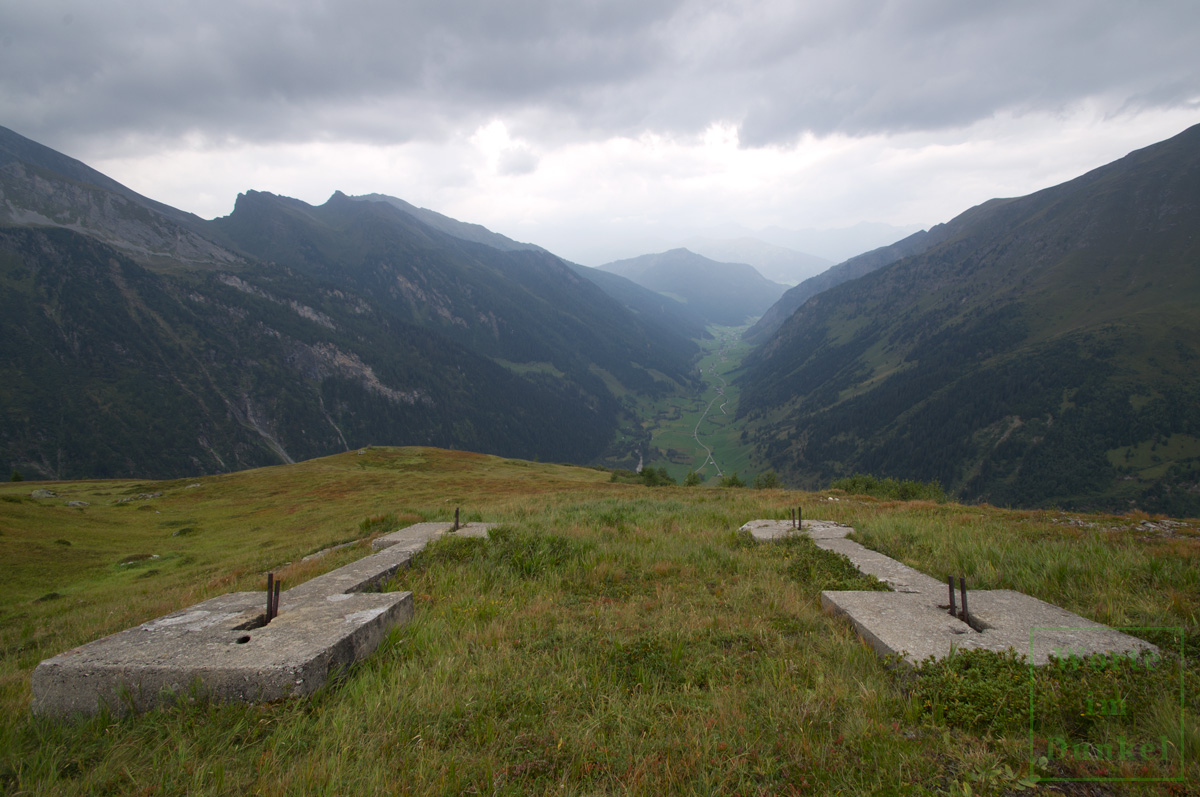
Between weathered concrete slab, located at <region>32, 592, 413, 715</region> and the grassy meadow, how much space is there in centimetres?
19

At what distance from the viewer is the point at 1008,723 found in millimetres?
4199

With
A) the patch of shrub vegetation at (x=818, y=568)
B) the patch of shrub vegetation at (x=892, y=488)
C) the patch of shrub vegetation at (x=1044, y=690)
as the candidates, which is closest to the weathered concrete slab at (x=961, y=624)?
the patch of shrub vegetation at (x=1044, y=690)

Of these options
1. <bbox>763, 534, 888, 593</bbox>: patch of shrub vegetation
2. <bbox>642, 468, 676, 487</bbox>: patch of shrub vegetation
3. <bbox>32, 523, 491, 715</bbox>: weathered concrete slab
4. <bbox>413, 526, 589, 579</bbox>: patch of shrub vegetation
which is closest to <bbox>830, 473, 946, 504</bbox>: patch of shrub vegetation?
<bbox>642, 468, 676, 487</bbox>: patch of shrub vegetation

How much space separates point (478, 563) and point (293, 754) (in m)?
5.77

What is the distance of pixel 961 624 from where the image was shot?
20.4 feet

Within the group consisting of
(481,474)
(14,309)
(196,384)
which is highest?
(14,309)

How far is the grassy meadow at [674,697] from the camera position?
12.0ft

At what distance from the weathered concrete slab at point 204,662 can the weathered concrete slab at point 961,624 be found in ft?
20.6

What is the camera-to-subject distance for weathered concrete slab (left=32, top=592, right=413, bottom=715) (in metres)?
4.86

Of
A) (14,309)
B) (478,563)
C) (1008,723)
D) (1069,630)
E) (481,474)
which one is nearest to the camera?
(1008,723)

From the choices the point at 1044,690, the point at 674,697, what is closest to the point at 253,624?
the point at 674,697

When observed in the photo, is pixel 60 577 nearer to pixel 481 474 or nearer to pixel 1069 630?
pixel 1069 630

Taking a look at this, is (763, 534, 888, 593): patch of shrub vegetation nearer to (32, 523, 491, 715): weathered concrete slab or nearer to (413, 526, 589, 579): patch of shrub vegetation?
(413, 526, 589, 579): patch of shrub vegetation

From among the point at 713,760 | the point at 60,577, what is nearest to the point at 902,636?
the point at 713,760
